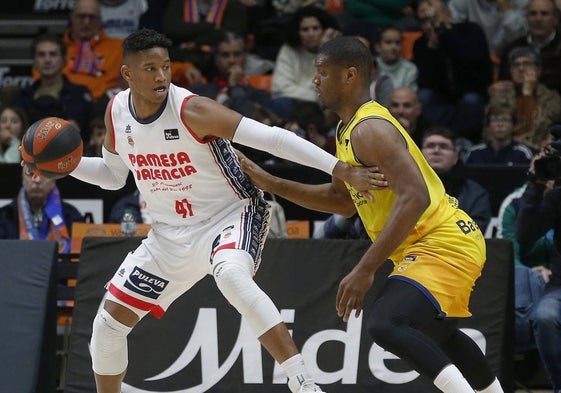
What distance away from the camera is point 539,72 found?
1068 centimetres

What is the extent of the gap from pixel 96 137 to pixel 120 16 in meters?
3.01

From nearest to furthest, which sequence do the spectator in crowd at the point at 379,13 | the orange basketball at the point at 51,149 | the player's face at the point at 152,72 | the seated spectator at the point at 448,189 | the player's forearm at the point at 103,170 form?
the player's face at the point at 152,72
the orange basketball at the point at 51,149
the player's forearm at the point at 103,170
the seated spectator at the point at 448,189
the spectator in crowd at the point at 379,13

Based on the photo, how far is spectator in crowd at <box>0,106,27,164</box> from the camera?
996 centimetres

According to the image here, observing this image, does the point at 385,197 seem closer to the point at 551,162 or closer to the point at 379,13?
the point at 551,162

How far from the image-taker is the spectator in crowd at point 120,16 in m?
12.5

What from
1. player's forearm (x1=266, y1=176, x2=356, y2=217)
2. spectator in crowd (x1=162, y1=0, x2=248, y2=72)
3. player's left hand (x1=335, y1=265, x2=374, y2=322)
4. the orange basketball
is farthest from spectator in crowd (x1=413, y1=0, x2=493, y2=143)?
player's left hand (x1=335, y1=265, x2=374, y2=322)

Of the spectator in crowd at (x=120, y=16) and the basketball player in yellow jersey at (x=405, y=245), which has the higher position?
the spectator in crowd at (x=120, y=16)

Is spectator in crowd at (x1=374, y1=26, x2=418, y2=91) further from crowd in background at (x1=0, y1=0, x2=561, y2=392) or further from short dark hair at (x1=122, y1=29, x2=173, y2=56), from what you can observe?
short dark hair at (x1=122, y1=29, x2=173, y2=56)

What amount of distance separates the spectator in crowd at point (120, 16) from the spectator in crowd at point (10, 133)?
8.81 feet

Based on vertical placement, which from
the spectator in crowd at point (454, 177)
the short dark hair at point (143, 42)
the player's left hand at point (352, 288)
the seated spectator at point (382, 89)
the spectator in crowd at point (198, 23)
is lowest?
the player's left hand at point (352, 288)

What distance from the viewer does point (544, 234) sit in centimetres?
761

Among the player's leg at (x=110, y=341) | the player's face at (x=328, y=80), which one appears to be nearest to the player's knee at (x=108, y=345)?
the player's leg at (x=110, y=341)

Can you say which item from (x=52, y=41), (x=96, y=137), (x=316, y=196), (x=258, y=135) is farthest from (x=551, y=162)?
(x=52, y=41)

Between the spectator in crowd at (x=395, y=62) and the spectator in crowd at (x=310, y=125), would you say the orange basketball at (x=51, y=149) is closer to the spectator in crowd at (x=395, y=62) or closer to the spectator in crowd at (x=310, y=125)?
the spectator in crowd at (x=310, y=125)
